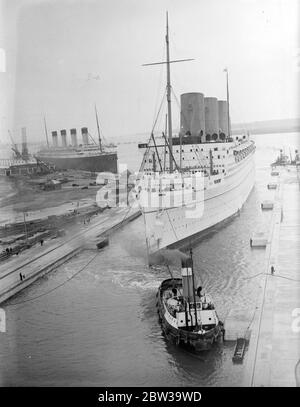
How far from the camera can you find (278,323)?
5.89 meters

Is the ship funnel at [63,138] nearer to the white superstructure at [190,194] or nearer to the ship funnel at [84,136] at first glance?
the ship funnel at [84,136]

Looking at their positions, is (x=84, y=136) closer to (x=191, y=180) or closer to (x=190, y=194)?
(x=191, y=180)

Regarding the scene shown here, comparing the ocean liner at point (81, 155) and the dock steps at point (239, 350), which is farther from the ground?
the ocean liner at point (81, 155)

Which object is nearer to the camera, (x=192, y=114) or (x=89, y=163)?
(x=192, y=114)

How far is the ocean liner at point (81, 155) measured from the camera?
29.4 meters

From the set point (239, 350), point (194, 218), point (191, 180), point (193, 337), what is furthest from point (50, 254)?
point (239, 350)

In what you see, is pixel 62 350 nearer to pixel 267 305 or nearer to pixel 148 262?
pixel 267 305

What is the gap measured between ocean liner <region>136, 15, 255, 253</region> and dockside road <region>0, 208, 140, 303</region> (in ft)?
5.77

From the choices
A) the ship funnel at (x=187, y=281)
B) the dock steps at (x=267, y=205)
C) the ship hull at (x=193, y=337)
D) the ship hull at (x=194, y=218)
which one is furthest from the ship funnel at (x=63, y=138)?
the ship hull at (x=193, y=337)

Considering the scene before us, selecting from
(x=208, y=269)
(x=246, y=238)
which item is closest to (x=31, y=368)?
(x=208, y=269)

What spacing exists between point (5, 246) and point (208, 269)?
5396 millimetres

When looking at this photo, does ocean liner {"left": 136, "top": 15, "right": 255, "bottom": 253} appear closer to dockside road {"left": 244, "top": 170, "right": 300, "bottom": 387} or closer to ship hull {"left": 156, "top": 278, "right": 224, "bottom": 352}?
dockside road {"left": 244, "top": 170, "right": 300, "bottom": 387}

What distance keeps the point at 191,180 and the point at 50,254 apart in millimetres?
3979

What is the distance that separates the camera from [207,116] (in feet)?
63.3
